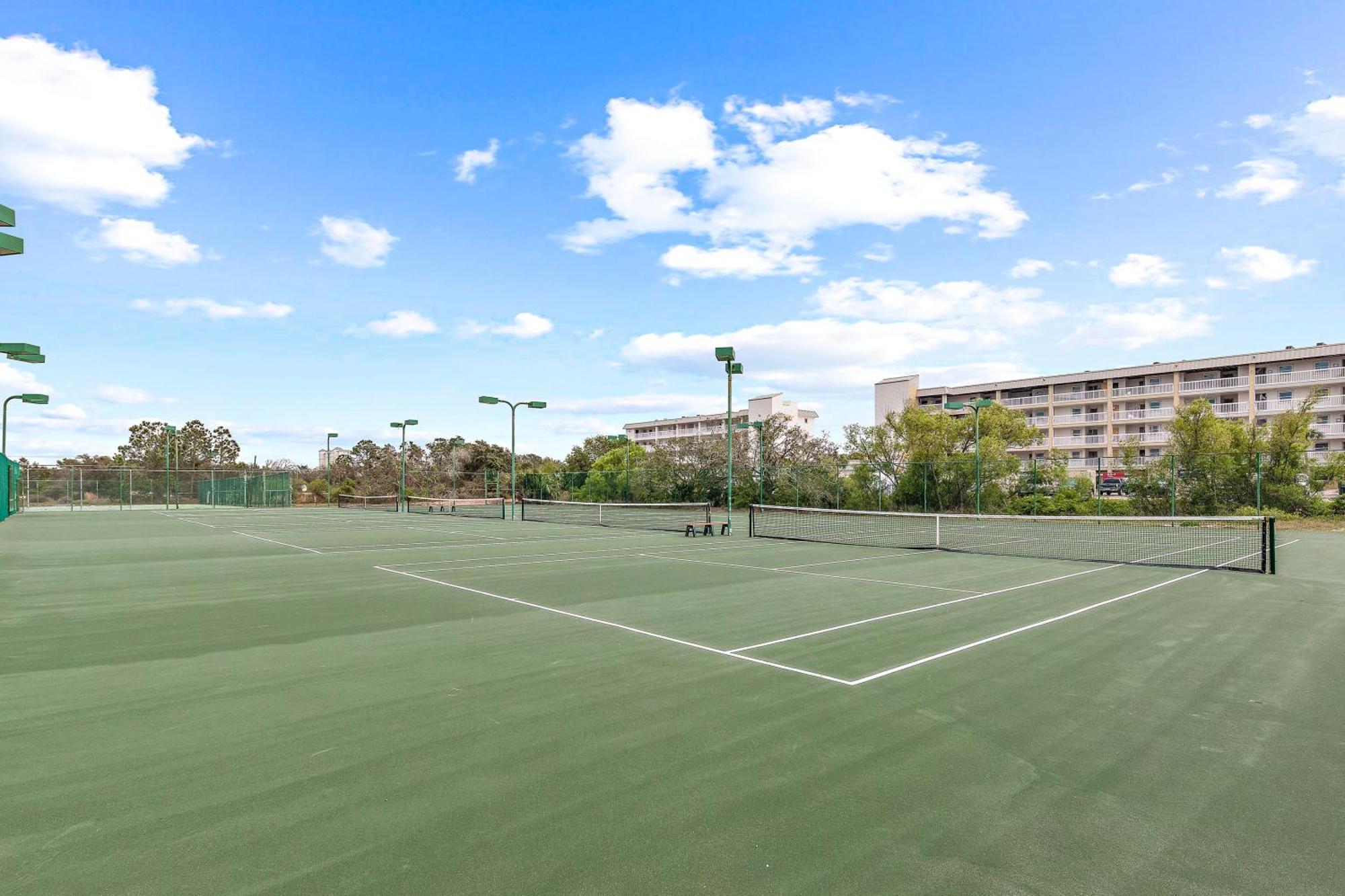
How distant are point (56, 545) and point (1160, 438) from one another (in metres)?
78.0

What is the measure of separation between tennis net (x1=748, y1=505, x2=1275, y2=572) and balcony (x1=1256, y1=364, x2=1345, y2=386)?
144 ft

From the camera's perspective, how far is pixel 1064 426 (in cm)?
7319

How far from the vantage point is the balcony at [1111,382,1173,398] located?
67.4 metres

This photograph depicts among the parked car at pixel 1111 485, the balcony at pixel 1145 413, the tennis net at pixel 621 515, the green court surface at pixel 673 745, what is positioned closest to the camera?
the green court surface at pixel 673 745

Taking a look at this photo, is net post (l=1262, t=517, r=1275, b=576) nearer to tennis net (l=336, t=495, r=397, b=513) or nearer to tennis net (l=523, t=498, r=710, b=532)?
tennis net (l=523, t=498, r=710, b=532)

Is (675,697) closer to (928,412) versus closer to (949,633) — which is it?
(949,633)

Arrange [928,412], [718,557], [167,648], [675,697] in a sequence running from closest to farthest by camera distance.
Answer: [675,697] < [167,648] < [718,557] < [928,412]

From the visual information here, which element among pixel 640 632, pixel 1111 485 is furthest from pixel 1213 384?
pixel 640 632

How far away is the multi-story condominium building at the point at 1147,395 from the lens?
194ft

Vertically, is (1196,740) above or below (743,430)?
below

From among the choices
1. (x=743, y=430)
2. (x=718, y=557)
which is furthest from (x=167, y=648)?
(x=743, y=430)

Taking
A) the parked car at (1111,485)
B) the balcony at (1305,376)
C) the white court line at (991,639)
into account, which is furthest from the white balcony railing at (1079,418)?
the white court line at (991,639)

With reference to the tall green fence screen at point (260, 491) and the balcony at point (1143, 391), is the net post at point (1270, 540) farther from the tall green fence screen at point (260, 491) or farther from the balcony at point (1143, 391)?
the balcony at point (1143, 391)

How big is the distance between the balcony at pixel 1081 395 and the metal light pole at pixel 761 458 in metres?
43.5
